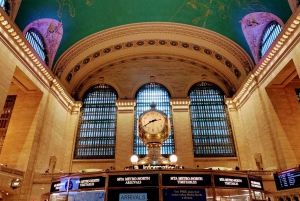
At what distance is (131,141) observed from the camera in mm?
16422

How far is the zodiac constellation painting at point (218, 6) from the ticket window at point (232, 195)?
12164mm

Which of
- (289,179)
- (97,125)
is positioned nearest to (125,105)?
(97,125)

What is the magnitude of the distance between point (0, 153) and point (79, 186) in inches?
448

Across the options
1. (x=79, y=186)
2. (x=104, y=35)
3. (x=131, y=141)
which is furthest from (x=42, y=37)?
(x=79, y=186)

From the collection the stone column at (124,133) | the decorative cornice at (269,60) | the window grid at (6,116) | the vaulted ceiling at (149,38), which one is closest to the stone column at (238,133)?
the decorative cornice at (269,60)

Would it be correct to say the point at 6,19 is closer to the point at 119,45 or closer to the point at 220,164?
the point at 119,45

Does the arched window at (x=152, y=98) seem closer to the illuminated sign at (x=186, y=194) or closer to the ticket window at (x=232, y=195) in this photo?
the ticket window at (x=232, y=195)

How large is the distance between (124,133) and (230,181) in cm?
1347

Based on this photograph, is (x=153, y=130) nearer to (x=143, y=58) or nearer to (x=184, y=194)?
(x=184, y=194)

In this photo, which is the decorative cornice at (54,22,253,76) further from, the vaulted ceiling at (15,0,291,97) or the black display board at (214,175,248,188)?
the black display board at (214,175,248,188)

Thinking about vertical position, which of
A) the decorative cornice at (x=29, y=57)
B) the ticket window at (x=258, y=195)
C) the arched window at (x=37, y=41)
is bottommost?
the ticket window at (x=258, y=195)

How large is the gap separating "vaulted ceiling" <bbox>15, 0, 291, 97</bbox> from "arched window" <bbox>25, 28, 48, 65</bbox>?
2.75 feet

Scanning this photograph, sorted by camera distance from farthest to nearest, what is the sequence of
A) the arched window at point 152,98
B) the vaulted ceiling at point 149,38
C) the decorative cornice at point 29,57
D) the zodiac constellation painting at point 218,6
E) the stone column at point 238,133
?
the arched window at point 152,98, the stone column at point 238,133, the vaulted ceiling at point 149,38, the zodiac constellation painting at point 218,6, the decorative cornice at point 29,57

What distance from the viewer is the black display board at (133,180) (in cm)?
339
